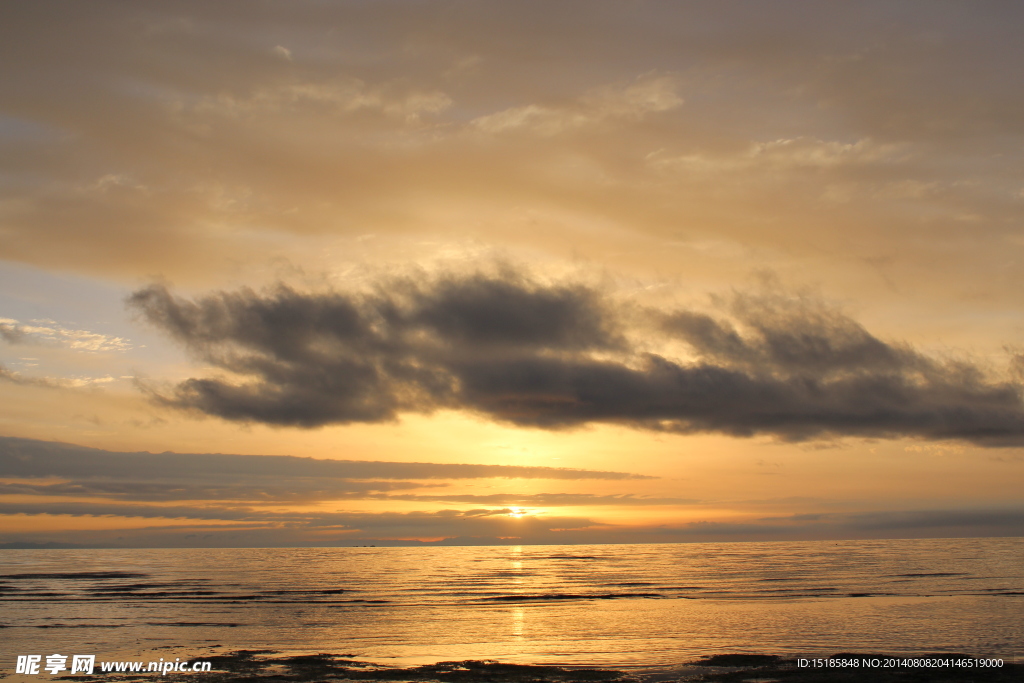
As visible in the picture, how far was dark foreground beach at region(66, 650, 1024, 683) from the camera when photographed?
33312mm

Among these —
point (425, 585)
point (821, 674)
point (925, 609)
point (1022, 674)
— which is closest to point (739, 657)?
point (821, 674)

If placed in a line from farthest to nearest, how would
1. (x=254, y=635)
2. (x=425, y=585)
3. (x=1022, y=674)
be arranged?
1. (x=425, y=585)
2. (x=254, y=635)
3. (x=1022, y=674)

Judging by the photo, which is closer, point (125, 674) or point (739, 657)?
point (125, 674)

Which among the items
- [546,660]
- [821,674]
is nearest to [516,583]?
[546,660]

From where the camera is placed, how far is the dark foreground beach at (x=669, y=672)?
33312 millimetres

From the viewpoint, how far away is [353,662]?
38.3m

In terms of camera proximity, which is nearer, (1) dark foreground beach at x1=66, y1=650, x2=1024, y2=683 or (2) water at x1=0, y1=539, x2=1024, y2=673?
(1) dark foreground beach at x1=66, y1=650, x2=1024, y2=683

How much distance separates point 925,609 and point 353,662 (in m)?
50.4

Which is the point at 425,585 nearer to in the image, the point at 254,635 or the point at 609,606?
the point at 609,606

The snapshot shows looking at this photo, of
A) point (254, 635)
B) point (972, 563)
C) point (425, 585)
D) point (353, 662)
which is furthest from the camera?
point (972, 563)

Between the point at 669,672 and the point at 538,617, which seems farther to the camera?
the point at 538,617

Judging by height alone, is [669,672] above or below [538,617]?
below

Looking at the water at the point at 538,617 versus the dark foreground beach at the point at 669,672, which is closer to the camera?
the dark foreground beach at the point at 669,672

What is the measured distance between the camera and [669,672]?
3459cm
